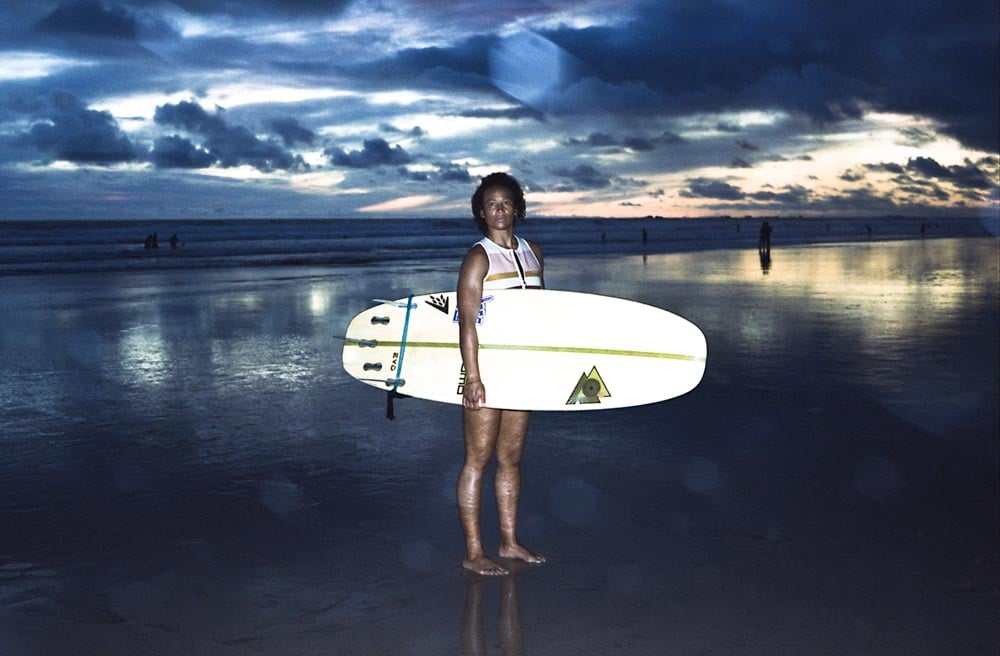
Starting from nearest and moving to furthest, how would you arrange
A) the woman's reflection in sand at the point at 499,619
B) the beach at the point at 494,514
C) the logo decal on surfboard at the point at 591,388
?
the woman's reflection in sand at the point at 499,619
the beach at the point at 494,514
the logo decal on surfboard at the point at 591,388

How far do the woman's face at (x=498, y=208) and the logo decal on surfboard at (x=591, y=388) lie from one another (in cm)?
101

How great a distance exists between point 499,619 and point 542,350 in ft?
5.14

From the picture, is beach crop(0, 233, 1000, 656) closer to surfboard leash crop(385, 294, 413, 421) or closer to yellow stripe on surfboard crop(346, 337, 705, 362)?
surfboard leash crop(385, 294, 413, 421)

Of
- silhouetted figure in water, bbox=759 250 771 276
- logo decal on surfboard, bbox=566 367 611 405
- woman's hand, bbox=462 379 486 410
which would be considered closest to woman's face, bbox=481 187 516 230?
woman's hand, bbox=462 379 486 410

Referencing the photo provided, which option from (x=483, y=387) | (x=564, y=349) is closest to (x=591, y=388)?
(x=564, y=349)

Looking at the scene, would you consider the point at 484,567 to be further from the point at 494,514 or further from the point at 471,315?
the point at 471,315

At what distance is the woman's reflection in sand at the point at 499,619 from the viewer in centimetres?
400

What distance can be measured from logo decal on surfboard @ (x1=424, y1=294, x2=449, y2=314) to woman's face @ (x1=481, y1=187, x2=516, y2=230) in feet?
2.21

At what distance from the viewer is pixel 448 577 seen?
4754 millimetres

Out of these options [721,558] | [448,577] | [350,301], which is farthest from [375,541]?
[350,301]

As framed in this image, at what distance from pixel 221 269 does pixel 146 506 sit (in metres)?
29.7

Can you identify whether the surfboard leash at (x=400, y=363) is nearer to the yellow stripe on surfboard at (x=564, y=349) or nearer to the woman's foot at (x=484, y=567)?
the yellow stripe on surfboard at (x=564, y=349)

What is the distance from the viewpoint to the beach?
4.17 meters

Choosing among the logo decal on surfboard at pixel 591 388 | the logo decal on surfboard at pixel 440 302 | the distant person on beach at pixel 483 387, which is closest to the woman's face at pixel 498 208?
the distant person on beach at pixel 483 387
